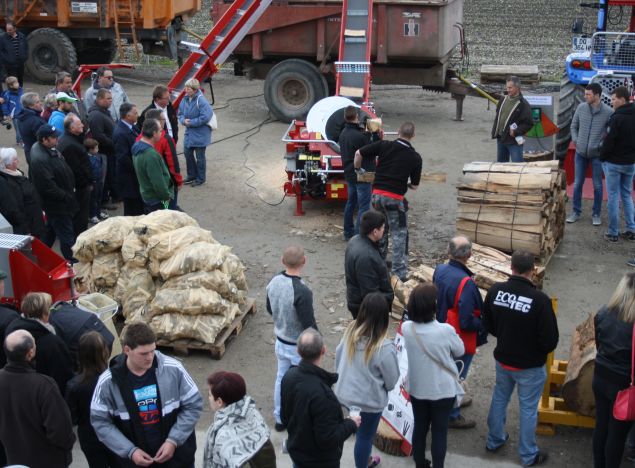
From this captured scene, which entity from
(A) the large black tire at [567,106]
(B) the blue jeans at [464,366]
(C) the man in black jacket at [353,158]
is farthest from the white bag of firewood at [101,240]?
(A) the large black tire at [567,106]

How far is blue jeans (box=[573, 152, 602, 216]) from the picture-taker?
1030 centimetres

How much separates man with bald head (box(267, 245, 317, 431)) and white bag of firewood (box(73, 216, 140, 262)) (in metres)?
2.46

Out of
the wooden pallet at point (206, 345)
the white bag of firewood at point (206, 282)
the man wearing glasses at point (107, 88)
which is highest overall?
the man wearing glasses at point (107, 88)

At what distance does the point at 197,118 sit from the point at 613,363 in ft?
25.5

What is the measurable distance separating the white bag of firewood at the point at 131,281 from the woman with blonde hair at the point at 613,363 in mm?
4257

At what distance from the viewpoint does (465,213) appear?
9.34 metres

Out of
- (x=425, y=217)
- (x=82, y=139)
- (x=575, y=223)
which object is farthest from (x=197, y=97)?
(x=575, y=223)

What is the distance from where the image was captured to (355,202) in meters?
9.98

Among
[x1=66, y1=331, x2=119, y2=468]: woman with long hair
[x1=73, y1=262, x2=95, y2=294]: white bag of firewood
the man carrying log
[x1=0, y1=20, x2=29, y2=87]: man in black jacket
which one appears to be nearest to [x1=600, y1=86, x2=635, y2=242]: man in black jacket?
the man carrying log

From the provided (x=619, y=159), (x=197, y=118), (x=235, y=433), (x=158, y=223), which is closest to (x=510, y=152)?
(x=619, y=159)

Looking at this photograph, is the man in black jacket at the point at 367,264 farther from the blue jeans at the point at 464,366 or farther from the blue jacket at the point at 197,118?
the blue jacket at the point at 197,118

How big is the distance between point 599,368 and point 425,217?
18.6ft

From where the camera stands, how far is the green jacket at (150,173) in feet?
30.1

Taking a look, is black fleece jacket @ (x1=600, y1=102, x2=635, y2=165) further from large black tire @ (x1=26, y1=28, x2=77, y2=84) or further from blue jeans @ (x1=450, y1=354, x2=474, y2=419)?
large black tire @ (x1=26, y1=28, x2=77, y2=84)
